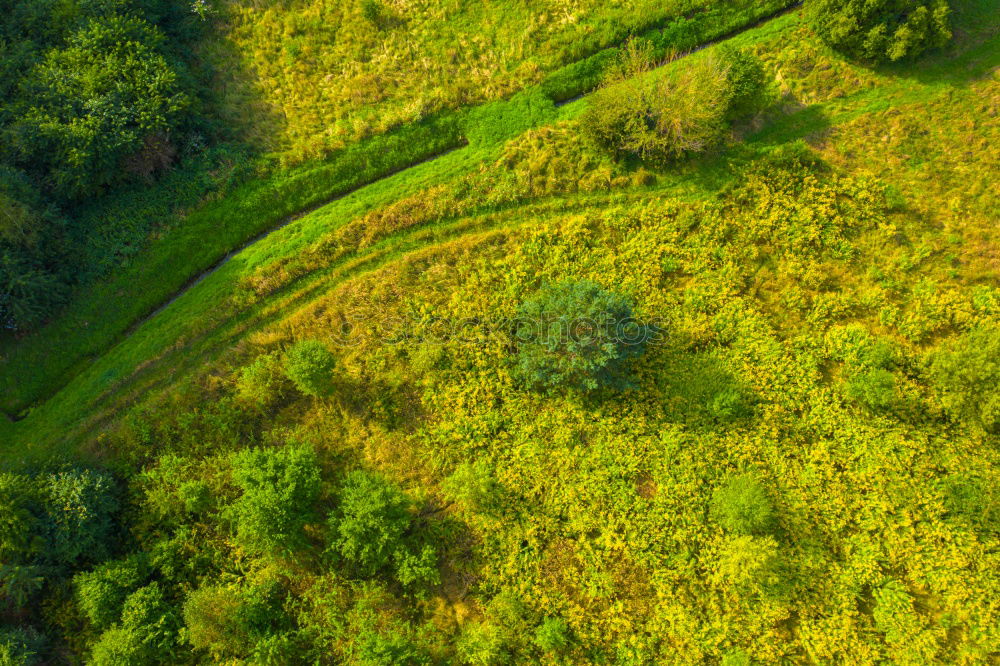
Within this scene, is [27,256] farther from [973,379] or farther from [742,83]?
[973,379]

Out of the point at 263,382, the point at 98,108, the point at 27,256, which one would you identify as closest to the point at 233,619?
the point at 263,382

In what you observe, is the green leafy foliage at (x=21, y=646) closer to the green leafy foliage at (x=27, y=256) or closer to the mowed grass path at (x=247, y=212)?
the mowed grass path at (x=247, y=212)

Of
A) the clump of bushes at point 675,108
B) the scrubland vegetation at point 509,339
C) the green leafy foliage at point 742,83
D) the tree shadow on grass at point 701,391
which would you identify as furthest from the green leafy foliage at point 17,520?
the green leafy foliage at point 742,83

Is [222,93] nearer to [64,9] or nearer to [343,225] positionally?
[64,9]

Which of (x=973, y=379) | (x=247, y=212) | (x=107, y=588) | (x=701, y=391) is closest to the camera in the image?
(x=107, y=588)

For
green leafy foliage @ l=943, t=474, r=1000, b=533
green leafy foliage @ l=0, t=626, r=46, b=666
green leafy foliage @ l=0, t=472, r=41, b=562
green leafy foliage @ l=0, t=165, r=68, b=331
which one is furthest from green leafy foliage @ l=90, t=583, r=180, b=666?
green leafy foliage @ l=943, t=474, r=1000, b=533

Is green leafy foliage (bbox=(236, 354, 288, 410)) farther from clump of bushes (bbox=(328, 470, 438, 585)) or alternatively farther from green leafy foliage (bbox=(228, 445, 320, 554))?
clump of bushes (bbox=(328, 470, 438, 585))

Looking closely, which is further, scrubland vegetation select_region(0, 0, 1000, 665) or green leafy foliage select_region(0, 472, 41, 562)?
scrubland vegetation select_region(0, 0, 1000, 665)
